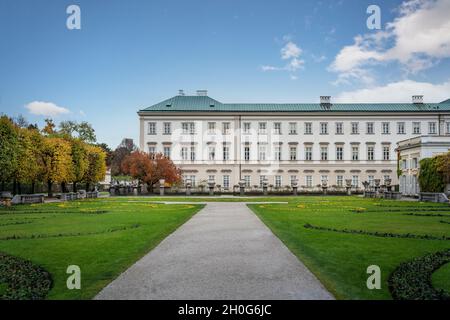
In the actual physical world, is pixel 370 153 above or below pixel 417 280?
above

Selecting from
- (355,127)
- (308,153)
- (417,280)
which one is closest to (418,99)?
(355,127)

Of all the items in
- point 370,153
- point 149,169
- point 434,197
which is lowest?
point 434,197

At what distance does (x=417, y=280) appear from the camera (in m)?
5.62

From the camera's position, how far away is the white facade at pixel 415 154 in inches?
1490

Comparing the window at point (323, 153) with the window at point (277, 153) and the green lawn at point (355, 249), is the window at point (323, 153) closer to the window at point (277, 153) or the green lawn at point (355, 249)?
the window at point (277, 153)

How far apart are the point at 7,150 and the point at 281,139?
106ft

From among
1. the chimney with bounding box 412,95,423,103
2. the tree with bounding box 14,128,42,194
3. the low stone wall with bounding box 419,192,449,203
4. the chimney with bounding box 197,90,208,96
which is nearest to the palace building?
the chimney with bounding box 412,95,423,103

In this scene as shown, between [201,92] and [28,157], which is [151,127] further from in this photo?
[28,157]

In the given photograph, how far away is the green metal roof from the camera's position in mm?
49312

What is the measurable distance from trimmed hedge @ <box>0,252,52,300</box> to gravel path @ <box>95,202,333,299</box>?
889 mm

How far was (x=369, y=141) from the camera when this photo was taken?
1935 inches

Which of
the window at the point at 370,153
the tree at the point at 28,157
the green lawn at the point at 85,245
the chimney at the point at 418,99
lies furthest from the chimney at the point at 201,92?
the green lawn at the point at 85,245
